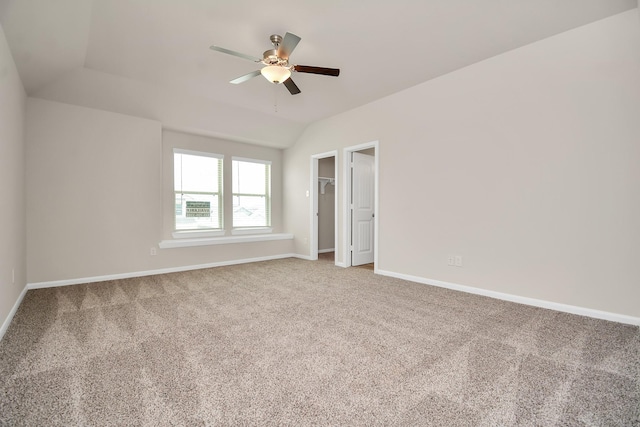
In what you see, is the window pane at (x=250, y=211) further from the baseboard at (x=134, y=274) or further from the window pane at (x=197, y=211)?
the baseboard at (x=134, y=274)

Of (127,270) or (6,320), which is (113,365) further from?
(127,270)

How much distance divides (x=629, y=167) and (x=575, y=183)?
1.23 feet

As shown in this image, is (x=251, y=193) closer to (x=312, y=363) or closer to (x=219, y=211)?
(x=219, y=211)

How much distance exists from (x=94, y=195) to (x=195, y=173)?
158 cm

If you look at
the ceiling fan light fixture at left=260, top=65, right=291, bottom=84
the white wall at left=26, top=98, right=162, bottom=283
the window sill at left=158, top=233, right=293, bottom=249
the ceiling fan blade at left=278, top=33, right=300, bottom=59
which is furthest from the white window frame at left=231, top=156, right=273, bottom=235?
the ceiling fan blade at left=278, top=33, right=300, bottom=59

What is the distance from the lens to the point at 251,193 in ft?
19.9

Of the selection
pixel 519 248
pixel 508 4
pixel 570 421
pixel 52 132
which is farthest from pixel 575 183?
pixel 52 132

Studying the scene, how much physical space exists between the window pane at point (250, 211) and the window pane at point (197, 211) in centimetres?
40

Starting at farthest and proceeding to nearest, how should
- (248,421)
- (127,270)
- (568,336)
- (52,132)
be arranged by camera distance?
(127,270) → (52,132) → (568,336) → (248,421)

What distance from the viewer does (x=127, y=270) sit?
4.37m

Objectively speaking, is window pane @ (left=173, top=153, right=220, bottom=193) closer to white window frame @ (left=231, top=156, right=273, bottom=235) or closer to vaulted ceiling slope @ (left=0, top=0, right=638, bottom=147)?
white window frame @ (left=231, top=156, right=273, bottom=235)

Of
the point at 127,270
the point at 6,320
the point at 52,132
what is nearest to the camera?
the point at 6,320

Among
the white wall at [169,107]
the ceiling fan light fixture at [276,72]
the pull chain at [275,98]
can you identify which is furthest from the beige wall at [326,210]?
the ceiling fan light fixture at [276,72]

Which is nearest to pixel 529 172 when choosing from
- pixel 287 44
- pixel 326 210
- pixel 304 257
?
pixel 287 44
